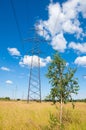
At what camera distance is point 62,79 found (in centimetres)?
1381

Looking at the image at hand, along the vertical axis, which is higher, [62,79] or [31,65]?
[31,65]

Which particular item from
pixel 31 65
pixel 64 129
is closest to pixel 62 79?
pixel 64 129

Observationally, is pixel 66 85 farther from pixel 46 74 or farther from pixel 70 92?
pixel 46 74

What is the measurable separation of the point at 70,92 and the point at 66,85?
0.48 metres

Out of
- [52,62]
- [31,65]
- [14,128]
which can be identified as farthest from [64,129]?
[31,65]

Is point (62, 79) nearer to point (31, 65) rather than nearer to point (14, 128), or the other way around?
point (14, 128)

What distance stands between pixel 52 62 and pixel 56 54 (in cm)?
54

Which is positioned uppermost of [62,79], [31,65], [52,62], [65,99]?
[31,65]

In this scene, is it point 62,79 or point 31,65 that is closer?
point 62,79

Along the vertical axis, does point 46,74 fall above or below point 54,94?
above

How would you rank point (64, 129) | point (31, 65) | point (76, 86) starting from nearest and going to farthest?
point (64, 129) → point (76, 86) → point (31, 65)

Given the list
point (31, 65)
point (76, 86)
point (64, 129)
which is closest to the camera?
point (64, 129)

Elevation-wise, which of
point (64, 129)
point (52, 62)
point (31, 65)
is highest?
point (31, 65)

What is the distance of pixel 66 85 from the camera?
13820mm
